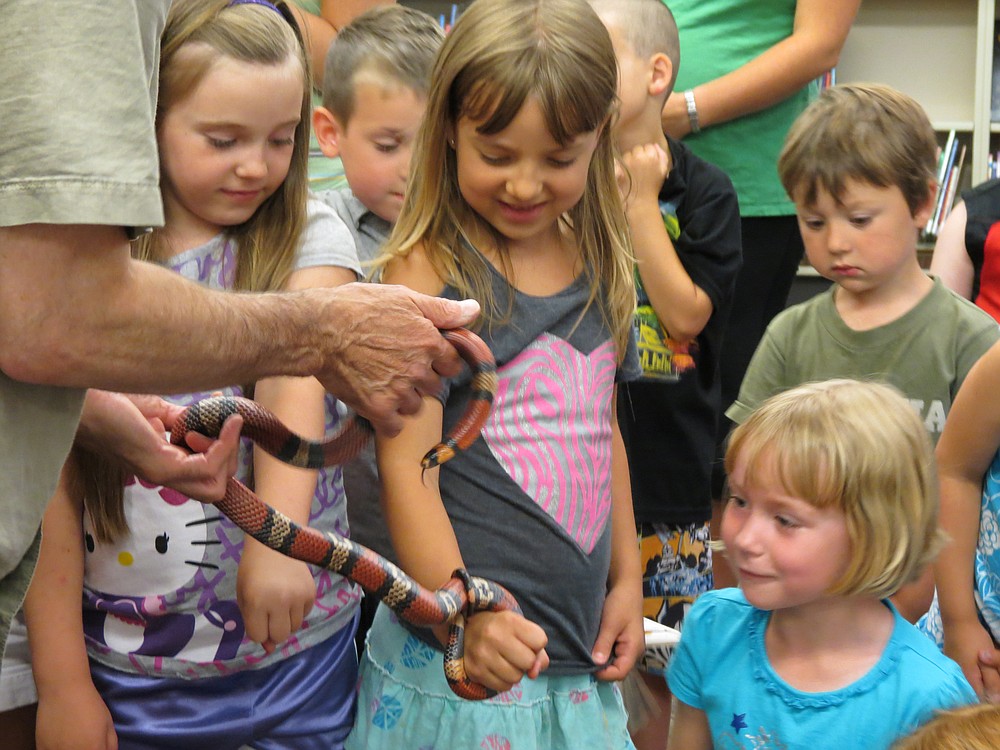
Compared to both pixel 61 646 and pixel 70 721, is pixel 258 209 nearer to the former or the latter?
pixel 61 646

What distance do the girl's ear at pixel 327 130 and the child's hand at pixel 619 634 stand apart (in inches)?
45.1

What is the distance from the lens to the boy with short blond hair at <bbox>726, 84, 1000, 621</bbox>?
250 cm

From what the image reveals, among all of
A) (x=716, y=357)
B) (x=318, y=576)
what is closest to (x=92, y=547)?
(x=318, y=576)

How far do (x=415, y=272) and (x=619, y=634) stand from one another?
704mm

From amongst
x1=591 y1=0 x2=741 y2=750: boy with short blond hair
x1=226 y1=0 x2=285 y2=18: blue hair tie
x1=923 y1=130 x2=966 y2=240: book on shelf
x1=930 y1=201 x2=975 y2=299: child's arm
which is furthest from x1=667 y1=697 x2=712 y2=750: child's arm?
x1=923 y1=130 x2=966 y2=240: book on shelf

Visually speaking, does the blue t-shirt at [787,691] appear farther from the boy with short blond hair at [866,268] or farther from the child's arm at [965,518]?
the boy with short blond hair at [866,268]

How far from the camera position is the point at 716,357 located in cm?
273

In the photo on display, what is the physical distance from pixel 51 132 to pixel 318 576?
1087 mm

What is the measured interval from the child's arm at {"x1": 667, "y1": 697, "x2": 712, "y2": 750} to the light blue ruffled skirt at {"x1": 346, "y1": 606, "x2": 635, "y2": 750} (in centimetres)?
9

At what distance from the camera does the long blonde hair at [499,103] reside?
1.93 m

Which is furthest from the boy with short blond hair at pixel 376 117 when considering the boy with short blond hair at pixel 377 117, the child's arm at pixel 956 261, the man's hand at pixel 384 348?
the child's arm at pixel 956 261

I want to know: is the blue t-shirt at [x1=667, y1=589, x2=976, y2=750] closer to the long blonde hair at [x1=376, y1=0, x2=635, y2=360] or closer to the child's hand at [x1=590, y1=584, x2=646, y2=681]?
the child's hand at [x1=590, y1=584, x2=646, y2=681]

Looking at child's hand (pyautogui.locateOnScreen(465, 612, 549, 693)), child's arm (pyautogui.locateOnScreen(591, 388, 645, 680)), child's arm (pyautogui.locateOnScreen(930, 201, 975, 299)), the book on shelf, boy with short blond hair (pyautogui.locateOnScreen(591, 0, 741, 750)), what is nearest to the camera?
child's hand (pyautogui.locateOnScreen(465, 612, 549, 693))

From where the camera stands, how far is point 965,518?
2191 mm
